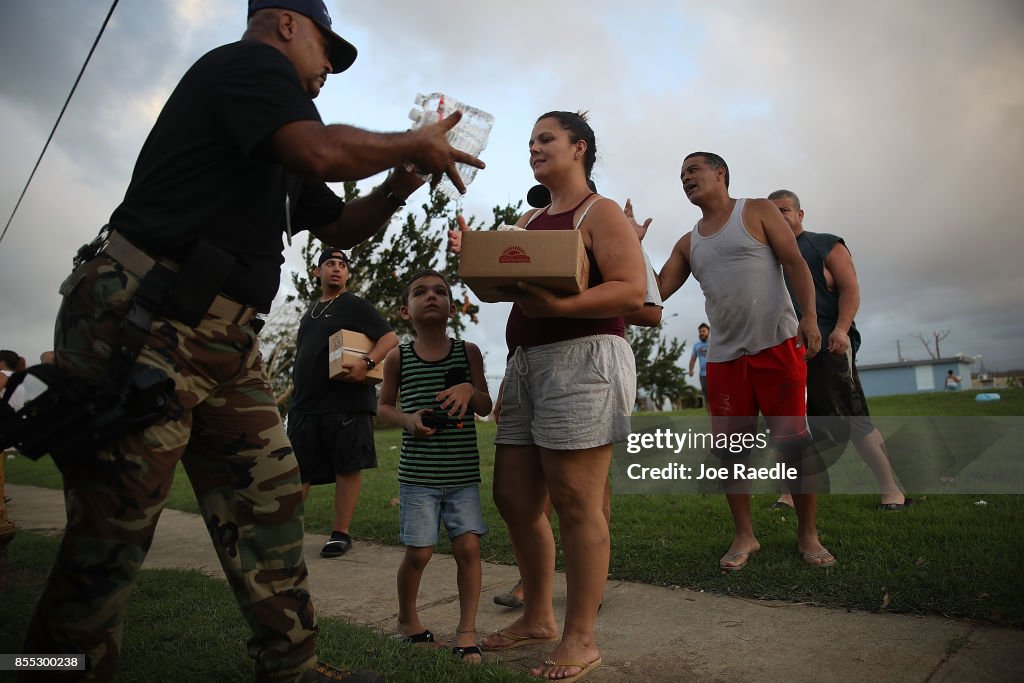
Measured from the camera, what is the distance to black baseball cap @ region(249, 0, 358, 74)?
229 cm

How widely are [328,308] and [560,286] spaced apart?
11.3 ft

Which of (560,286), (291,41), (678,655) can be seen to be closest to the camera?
(291,41)

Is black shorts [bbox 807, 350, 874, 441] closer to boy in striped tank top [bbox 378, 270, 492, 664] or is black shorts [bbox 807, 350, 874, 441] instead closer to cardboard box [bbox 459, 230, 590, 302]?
boy in striped tank top [bbox 378, 270, 492, 664]

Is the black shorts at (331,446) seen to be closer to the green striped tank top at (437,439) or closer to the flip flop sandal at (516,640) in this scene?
the green striped tank top at (437,439)

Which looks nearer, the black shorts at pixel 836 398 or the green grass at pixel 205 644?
the green grass at pixel 205 644

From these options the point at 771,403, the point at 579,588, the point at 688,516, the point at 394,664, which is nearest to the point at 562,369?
the point at 579,588

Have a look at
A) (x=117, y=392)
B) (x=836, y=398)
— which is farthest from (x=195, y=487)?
(x=836, y=398)

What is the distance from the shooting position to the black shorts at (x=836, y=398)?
5078mm

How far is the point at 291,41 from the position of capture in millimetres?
2297

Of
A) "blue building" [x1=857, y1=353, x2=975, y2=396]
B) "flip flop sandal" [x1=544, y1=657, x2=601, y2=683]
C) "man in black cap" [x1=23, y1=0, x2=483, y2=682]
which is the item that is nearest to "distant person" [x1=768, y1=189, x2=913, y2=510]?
"flip flop sandal" [x1=544, y1=657, x2=601, y2=683]

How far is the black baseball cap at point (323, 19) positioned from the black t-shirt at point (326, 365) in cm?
322

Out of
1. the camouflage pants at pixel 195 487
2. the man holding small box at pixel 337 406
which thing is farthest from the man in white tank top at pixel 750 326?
the camouflage pants at pixel 195 487

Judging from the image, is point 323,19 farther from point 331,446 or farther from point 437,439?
point 331,446

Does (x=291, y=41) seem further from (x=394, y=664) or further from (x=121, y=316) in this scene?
(x=394, y=664)
